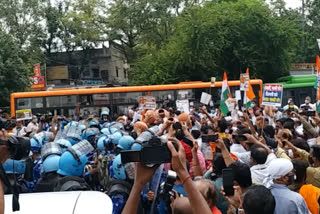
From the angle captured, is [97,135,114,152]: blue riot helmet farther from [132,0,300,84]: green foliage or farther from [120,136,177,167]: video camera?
[132,0,300,84]: green foliage

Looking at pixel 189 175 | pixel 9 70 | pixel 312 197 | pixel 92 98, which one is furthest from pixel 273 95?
pixel 9 70

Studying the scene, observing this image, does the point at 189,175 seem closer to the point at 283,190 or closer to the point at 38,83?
the point at 283,190

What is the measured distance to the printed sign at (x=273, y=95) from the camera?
9.53 meters

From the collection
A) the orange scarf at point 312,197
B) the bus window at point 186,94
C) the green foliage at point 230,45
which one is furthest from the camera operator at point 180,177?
the green foliage at point 230,45

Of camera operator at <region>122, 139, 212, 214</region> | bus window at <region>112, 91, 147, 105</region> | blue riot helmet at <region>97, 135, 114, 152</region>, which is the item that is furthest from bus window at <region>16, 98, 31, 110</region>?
camera operator at <region>122, 139, 212, 214</region>

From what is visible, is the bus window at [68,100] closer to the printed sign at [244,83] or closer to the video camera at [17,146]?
the printed sign at [244,83]

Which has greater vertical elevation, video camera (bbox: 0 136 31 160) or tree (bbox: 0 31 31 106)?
tree (bbox: 0 31 31 106)

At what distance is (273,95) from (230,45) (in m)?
18.9

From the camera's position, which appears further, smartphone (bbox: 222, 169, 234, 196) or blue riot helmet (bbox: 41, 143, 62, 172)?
blue riot helmet (bbox: 41, 143, 62, 172)

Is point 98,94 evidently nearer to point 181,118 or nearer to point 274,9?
point 181,118

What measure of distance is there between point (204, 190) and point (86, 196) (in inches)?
34.0

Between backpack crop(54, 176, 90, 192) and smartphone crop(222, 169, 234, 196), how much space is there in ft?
5.12

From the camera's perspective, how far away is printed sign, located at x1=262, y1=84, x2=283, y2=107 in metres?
9.53

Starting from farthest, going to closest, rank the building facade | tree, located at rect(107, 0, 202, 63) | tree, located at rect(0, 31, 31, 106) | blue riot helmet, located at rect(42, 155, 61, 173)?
1. the building facade
2. tree, located at rect(107, 0, 202, 63)
3. tree, located at rect(0, 31, 31, 106)
4. blue riot helmet, located at rect(42, 155, 61, 173)
